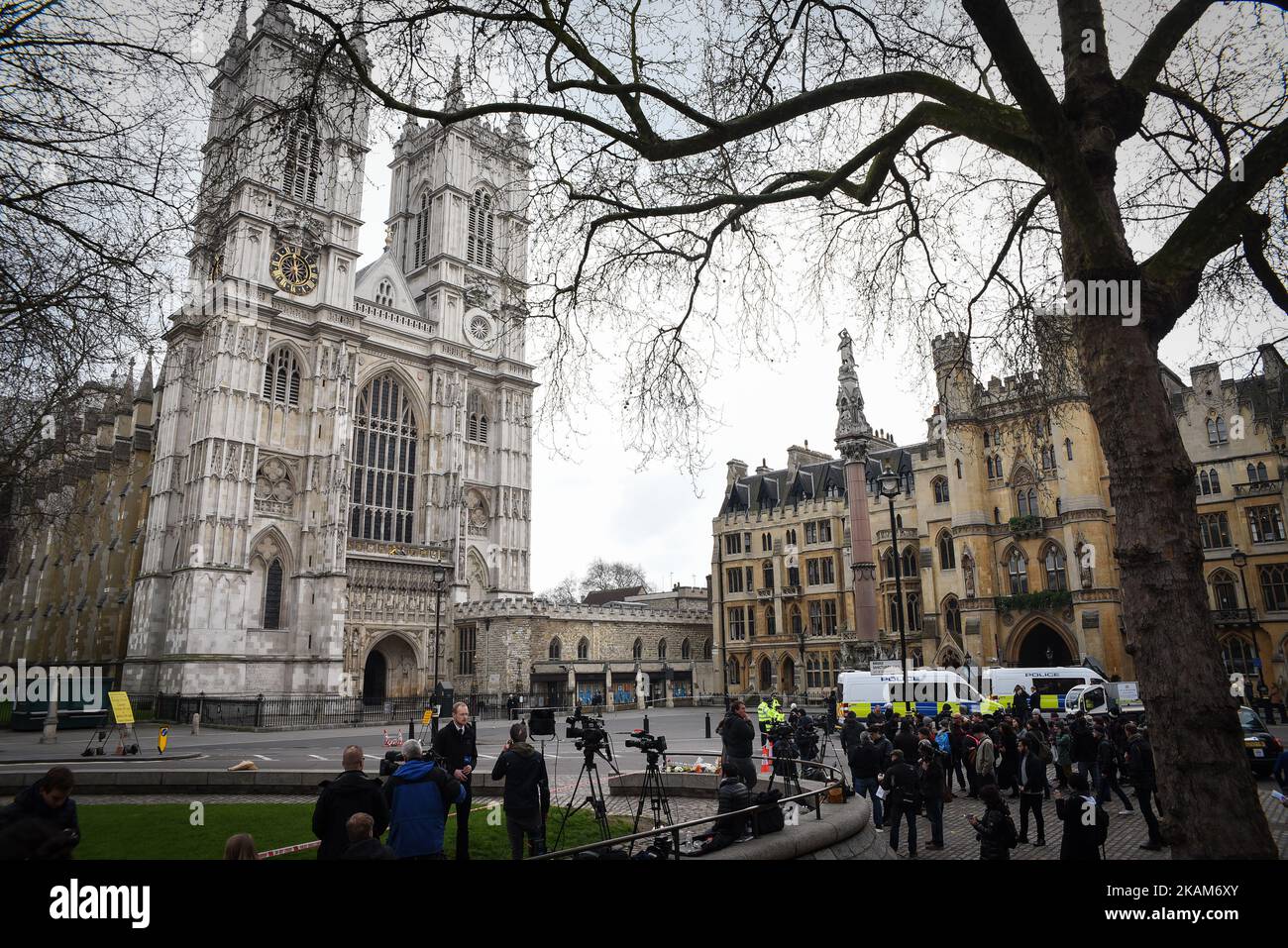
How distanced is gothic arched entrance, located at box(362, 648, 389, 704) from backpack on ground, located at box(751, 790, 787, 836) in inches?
1630

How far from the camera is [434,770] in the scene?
A: 655 cm

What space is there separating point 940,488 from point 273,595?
36849 millimetres

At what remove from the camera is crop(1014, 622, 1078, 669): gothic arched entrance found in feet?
125

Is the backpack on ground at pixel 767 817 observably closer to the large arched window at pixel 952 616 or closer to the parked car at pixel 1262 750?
the parked car at pixel 1262 750

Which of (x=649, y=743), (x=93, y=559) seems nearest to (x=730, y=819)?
(x=649, y=743)

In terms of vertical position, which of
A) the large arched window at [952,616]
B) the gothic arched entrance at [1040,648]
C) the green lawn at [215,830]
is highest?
the large arched window at [952,616]

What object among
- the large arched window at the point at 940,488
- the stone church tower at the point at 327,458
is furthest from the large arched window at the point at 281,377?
the large arched window at the point at 940,488

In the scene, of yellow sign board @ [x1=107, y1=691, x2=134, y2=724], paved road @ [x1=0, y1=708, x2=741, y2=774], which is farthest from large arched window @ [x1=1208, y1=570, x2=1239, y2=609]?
yellow sign board @ [x1=107, y1=691, x2=134, y2=724]

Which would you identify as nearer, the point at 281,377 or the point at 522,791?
the point at 522,791

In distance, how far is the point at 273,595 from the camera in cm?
4225

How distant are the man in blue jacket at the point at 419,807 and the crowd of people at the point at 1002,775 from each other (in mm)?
4768

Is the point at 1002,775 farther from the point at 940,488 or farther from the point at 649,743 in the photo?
the point at 940,488

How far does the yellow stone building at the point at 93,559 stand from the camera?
4806 centimetres

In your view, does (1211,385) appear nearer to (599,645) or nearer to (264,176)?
(599,645)
